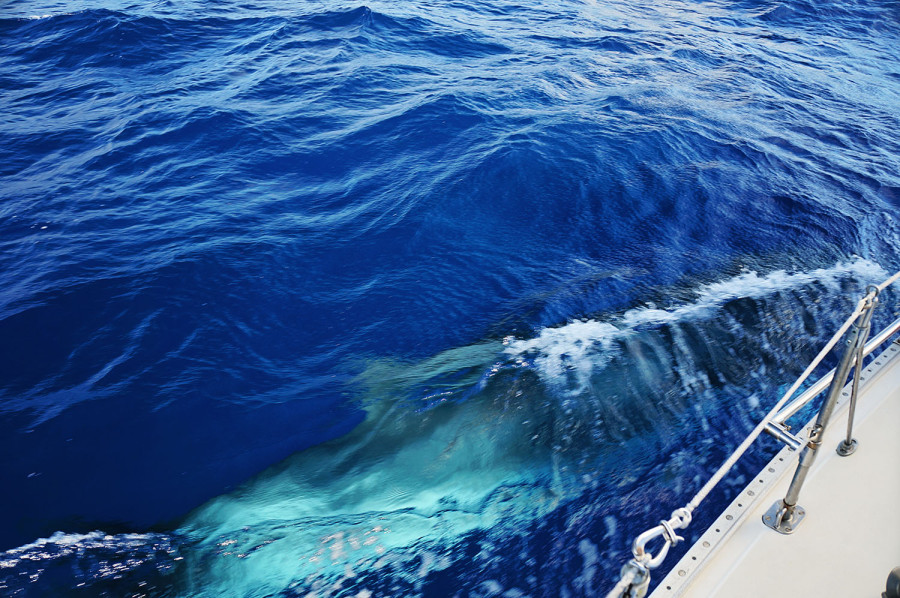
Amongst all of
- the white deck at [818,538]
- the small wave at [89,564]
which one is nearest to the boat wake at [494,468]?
the small wave at [89,564]

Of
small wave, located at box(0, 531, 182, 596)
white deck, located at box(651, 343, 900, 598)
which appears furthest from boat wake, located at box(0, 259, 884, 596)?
white deck, located at box(651, 343, 900, 598)

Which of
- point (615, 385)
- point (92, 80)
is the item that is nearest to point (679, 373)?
point (615, 385)

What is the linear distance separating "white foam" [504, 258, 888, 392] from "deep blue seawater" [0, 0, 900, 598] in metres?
0.03

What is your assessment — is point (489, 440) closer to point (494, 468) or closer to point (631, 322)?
point (494, 468)

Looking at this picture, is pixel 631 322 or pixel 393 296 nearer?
pixel 631 322

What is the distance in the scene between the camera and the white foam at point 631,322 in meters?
4.85

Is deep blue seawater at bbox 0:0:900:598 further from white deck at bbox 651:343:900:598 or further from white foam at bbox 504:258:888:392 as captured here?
white deck at bbox 651:343:900:598

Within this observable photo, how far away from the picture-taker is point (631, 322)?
530 centimetres

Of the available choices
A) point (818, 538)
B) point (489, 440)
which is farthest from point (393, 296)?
point (818, 538)

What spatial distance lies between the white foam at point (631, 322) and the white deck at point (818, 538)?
1990 millimetres

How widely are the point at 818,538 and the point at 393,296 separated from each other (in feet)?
13.1

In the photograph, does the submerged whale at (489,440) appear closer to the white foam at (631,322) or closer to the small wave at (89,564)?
the white foam at (631,322)

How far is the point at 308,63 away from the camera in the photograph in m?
10.8

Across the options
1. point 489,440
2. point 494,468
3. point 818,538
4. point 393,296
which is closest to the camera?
point 818,538
